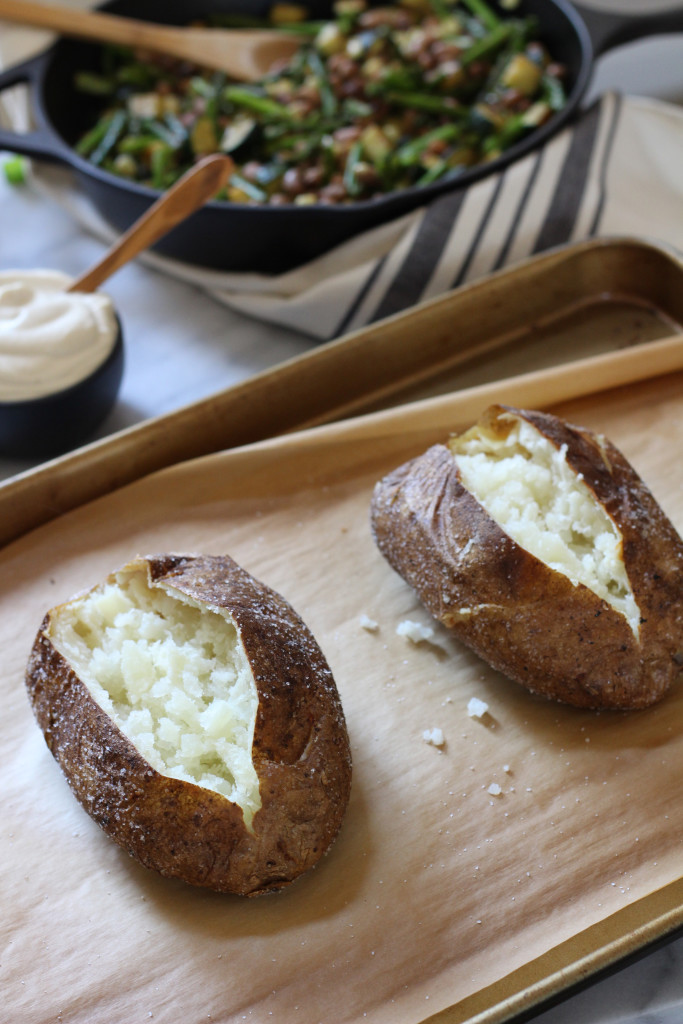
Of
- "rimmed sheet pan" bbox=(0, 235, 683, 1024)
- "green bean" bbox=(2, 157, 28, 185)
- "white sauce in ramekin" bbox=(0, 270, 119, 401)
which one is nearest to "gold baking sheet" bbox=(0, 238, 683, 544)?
"rimmed sheet pan" bbox=(0, 235, 683, 1024)

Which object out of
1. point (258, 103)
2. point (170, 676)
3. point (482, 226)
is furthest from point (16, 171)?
point (170, 676)

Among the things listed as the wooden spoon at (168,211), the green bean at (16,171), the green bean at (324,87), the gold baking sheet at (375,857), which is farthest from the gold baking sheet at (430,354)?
the green bean at (16,171)

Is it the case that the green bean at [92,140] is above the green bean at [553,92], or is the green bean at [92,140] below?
below

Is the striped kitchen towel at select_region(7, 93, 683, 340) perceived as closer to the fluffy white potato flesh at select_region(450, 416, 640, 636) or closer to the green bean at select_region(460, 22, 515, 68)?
the green bean at select_region(460, 22, 515, 68)

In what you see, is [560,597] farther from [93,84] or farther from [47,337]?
[93,84]

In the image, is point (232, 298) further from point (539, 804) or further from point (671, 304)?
point (539, 804)

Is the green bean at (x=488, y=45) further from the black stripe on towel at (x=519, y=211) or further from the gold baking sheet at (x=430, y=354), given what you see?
the gold baking sheet at (x=430, y=354)

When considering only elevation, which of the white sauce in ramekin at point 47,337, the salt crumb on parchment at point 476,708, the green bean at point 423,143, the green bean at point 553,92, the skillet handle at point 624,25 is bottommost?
the salt crumb on parchment at point 476,708
